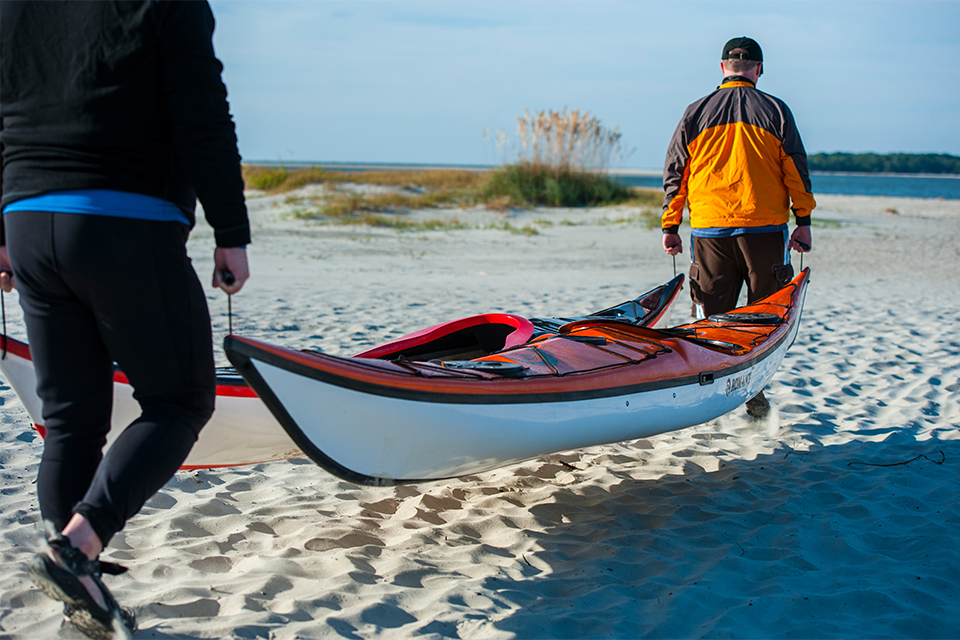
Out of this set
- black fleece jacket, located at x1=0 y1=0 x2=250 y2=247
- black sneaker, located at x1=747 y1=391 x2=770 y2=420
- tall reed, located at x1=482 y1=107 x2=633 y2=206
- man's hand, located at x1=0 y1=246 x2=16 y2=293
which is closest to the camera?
black fleece jacket, located at x1=0 y1=0 x2=250 y2=247

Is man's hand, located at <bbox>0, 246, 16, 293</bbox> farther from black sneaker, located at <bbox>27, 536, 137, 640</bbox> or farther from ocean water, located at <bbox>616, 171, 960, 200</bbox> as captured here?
ocean water, located at <bbox>616, 171, 960, 200</bbox>

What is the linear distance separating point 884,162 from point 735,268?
4848 inches

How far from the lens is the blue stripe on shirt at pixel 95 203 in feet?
5.36

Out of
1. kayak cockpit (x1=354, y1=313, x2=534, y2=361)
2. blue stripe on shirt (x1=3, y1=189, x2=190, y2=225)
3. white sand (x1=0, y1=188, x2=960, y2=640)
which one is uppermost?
blue stripe on shirt (x1=3, y1=189, x2=190, y2=225)

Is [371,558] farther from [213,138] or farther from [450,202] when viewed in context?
[450,202]

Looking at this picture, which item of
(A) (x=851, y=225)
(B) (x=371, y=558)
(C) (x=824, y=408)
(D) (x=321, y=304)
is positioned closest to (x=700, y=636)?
(B) (x=371, y=558)

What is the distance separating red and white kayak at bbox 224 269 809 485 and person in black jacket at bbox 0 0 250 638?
0.22m

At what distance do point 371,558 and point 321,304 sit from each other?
482 centimetres

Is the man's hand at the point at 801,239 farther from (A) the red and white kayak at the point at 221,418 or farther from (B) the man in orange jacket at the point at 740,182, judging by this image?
(A) the red and white kayak at the point at 221,418

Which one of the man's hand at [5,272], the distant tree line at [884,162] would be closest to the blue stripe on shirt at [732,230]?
the man's hand at [5,272]

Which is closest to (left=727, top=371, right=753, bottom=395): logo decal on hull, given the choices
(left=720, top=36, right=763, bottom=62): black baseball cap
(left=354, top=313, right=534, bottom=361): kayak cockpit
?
(left=354, top=313, right=534, bottom=361): kayak cockpit

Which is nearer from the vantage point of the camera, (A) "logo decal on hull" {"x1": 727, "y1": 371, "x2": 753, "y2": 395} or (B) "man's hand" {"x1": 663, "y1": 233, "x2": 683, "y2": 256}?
(A) "logo decal on hull" {"x1": 727, "y1": 371, "x2": 753, "y2": 395}

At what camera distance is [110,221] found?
1.64m

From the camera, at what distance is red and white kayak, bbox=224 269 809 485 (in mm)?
2070
